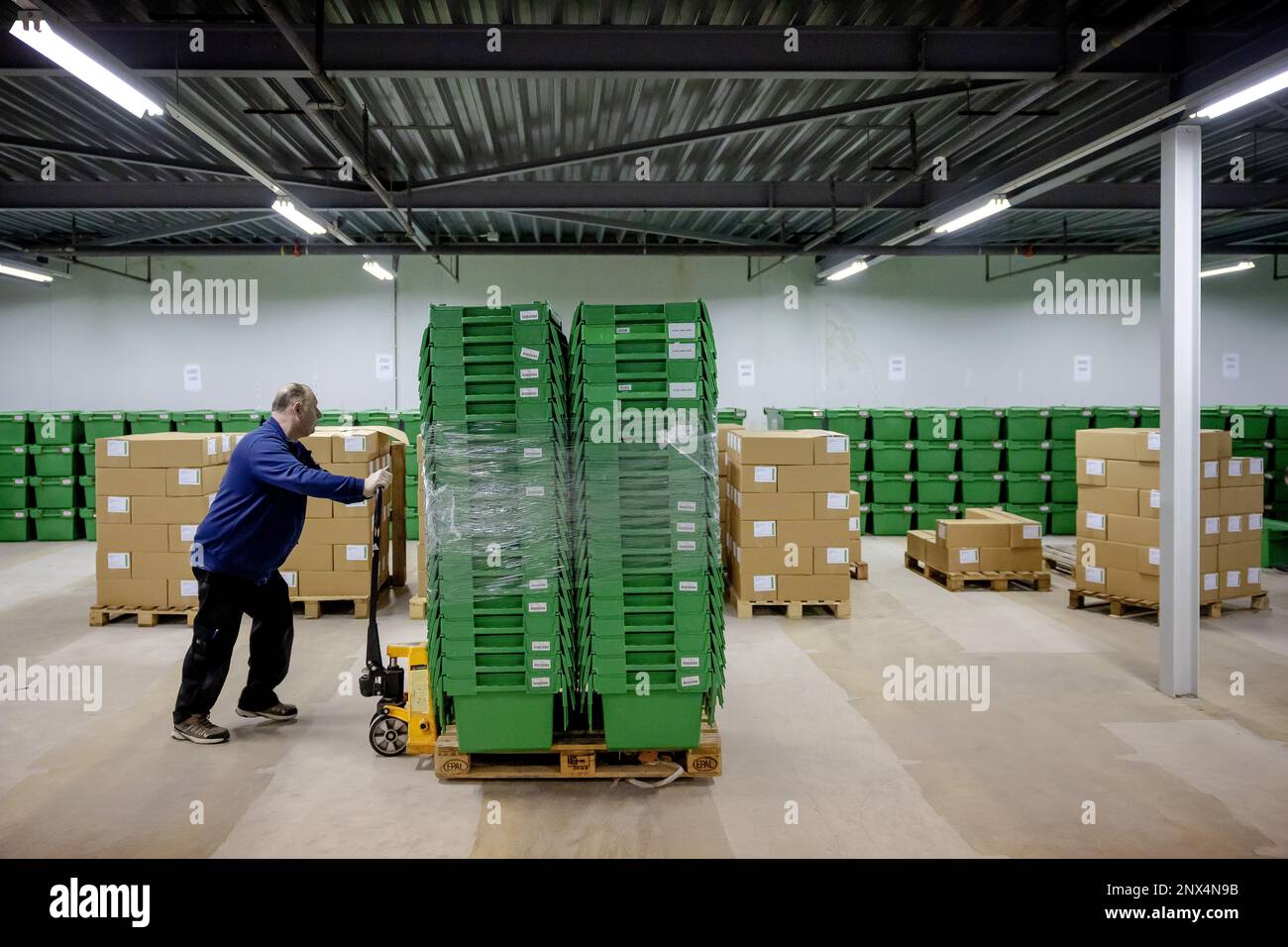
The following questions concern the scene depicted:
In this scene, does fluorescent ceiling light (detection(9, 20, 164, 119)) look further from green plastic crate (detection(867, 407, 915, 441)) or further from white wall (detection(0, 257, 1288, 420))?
green plastic crate (detection(867, 407, 915, 441))

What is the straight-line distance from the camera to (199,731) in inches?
184

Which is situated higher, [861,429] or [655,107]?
[655,107]

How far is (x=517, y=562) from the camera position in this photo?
4141mm

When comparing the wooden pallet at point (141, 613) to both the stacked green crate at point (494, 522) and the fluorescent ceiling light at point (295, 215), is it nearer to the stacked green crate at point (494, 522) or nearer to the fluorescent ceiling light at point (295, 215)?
the fluorescent ceiling light at point (295, 215)

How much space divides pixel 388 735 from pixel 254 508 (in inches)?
61.8

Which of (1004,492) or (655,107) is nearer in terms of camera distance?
(655,107)

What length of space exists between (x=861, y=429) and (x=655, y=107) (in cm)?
665

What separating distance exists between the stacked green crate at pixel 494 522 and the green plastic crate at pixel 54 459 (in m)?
10.5

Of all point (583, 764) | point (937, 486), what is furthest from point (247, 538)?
point (937, 486)

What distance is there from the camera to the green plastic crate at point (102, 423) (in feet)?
38.3

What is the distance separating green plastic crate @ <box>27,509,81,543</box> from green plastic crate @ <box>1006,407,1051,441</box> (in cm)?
1450

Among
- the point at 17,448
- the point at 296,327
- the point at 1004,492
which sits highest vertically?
the point at 296,327

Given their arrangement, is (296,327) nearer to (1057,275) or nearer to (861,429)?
(861,429)

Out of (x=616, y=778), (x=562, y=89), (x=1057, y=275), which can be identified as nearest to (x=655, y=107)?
(x=562, y=89)
